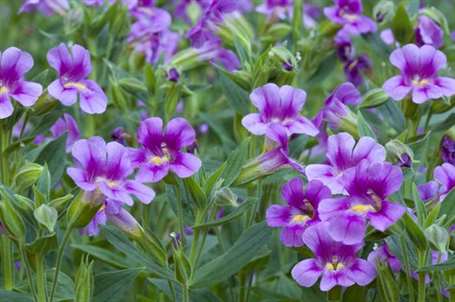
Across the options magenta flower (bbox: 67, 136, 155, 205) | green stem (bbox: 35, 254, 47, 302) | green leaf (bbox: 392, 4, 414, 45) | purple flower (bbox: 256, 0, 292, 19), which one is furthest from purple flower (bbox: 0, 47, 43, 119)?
purple flower (bbox: 256, 0, 292, 19)

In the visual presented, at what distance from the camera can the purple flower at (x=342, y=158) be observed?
172 cm

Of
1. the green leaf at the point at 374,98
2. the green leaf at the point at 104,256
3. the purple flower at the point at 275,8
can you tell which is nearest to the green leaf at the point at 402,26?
the green leaf at the point at 374,98

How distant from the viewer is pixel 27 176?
1962 mm

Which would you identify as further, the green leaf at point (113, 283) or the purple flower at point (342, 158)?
the green leaf at point (113, 283)

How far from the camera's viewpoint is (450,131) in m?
2.16

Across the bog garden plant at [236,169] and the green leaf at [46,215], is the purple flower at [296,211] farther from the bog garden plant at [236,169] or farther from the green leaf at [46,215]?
the green leaf at [46,215]

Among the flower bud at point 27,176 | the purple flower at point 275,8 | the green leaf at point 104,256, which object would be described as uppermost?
the flower bud at point 27,176

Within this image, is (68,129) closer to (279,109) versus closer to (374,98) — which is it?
(279,109)

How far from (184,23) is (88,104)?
51.5 inches

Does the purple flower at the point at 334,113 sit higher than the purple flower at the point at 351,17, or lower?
higher

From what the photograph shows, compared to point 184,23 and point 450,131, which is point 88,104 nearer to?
point 450,131

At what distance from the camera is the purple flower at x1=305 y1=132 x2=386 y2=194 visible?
1.72 metres

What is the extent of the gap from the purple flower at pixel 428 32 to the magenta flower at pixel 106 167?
37.9 inches

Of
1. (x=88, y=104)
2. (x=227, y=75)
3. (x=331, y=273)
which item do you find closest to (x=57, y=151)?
(x=88, y=104)
